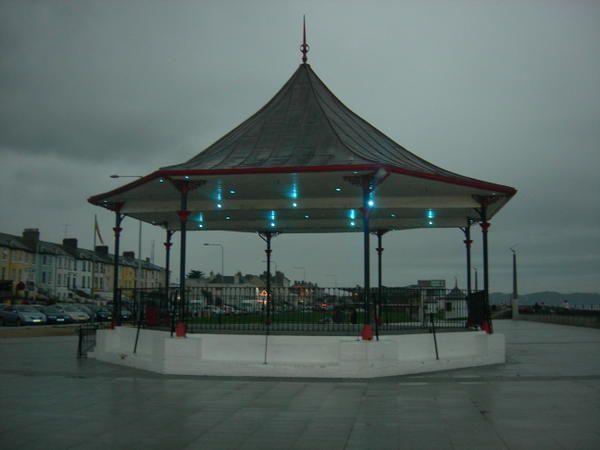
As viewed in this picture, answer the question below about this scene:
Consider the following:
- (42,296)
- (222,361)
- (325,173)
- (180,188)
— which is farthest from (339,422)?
(42,296)

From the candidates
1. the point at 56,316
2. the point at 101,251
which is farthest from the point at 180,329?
the point at 101,251

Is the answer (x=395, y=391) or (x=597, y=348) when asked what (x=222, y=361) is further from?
(x=597, y=348)

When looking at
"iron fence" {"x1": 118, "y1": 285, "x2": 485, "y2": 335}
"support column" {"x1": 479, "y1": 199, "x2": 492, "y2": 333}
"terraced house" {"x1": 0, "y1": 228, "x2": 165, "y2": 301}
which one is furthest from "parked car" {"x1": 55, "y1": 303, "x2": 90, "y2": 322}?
"support column" {"x1": 479, "y1": 199, "x2": 492, "y2": 333}

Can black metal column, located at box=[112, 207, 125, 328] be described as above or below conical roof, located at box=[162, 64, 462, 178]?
below

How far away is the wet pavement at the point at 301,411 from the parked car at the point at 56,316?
101ft

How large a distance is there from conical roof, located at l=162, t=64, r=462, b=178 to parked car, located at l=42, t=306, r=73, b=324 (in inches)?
1237

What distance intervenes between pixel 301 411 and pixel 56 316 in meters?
39.4

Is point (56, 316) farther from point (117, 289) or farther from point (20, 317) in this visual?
point (117, 289)

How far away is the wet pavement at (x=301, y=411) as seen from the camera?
28.1 feet

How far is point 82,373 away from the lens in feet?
52.5

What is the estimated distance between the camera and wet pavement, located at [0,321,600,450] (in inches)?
337

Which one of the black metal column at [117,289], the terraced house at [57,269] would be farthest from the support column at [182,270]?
the terraced house at [57,269]

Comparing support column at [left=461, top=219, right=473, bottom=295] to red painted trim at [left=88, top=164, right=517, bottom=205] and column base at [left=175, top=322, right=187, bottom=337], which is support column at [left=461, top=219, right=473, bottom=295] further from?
column base at [left=175, top=322, right=187, bottom=337]

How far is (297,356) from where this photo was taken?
612 inches
